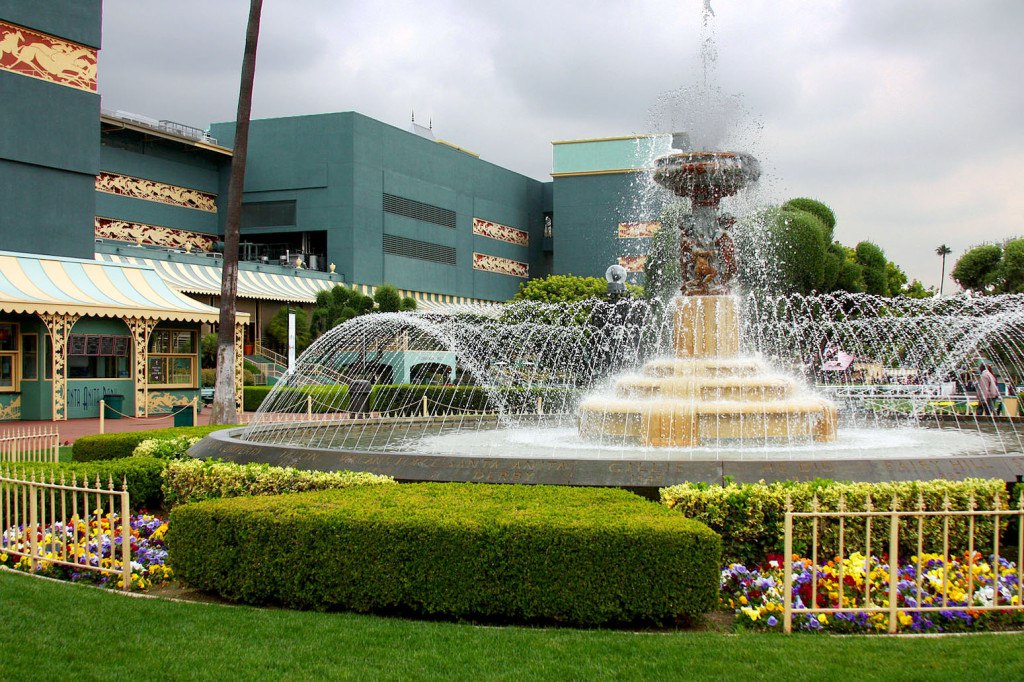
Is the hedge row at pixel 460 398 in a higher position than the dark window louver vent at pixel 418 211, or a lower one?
lower

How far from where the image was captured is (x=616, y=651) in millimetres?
4938

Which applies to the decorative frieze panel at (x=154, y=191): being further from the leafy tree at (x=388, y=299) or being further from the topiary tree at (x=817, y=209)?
the topiary tree at (x=817, y=209)

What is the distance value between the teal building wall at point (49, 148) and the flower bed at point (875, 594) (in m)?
25.8

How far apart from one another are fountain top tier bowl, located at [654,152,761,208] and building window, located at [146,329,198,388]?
1907 centimetres

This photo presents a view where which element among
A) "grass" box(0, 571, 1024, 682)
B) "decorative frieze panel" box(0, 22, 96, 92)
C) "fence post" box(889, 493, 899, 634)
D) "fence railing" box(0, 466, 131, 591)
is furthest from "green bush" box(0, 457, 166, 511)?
"decorative frieze panel" box(0, 22, 96, 92)

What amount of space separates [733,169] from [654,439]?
4.40 metres

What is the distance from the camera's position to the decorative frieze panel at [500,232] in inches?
2414

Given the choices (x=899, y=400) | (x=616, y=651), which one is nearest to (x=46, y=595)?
(x=616, y=651)

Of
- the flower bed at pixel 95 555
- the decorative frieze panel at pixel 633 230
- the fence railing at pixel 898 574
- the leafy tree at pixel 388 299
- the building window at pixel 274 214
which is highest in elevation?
the decorative frieze panel at pixel 633 230

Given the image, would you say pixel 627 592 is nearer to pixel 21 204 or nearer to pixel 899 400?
pixel 899 400

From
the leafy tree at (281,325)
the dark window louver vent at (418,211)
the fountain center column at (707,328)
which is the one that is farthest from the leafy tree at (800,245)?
the dark window louver vent at (418,211)

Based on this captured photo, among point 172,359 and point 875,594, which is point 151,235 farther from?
point 875,594

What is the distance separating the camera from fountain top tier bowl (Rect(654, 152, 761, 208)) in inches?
483

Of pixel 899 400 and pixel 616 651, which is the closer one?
pixel 616 651
